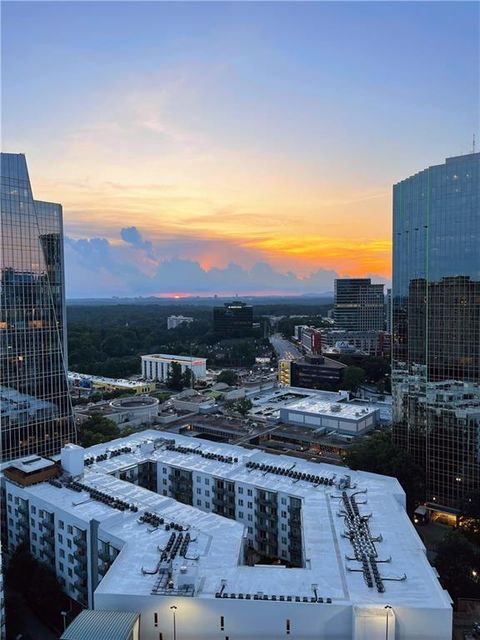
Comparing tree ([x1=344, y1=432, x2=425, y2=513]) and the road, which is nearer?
tree ([x1=344, y1=432, x2=425, y2=513])

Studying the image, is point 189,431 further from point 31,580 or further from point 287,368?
point 287,368

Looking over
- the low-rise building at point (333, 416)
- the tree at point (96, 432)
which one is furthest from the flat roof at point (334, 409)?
the tree at point (96, 432)

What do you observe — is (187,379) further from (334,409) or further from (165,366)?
(334,409)

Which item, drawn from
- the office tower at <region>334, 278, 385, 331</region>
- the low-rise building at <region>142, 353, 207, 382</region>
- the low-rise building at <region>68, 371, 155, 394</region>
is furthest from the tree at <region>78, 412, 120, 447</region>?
the office tower at <region>334, 278, 385, 331</region>

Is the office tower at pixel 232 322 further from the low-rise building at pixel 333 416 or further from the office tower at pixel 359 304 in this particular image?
the low-rise building at pixel 333 416

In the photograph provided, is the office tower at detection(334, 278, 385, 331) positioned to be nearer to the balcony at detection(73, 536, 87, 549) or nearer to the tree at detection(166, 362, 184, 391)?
the tree at detection(166, 362, 184, 391)

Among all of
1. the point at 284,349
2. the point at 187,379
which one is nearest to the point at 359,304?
the point at 284,349

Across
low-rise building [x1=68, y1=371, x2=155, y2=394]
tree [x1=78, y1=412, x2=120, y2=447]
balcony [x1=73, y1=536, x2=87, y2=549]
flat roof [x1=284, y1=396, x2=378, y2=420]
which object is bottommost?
low-rise building [x1=68, y1=371, x2=155, y2=394]
